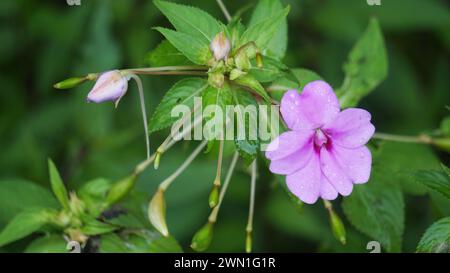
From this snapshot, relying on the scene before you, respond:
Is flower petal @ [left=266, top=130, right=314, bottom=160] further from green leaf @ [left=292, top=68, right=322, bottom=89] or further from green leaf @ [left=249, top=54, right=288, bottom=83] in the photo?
green leaf @ [left=292, top=68, right=322, bottom=89]

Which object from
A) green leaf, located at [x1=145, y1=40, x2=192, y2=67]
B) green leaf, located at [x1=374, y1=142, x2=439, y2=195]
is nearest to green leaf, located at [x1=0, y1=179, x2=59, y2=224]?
green leaf, located at [x1=145, y1=40, x2=192, y2=67]

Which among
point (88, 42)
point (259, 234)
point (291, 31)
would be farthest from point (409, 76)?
point (88, 42)

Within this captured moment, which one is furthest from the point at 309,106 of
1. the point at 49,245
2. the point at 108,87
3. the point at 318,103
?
the point at 49,245

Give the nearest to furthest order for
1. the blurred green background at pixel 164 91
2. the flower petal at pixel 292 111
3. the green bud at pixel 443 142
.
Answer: the flower petal at pixel 292 111, the green bud at pixel 443 142, the blurred green background at pixel 164 91

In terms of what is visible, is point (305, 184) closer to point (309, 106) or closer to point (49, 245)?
point (309, 106)

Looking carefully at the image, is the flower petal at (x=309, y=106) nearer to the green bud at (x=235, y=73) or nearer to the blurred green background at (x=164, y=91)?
the green bud at (x=235, y=73)

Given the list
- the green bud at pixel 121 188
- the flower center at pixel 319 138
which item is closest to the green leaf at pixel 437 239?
the flower center at pixel 319 138
